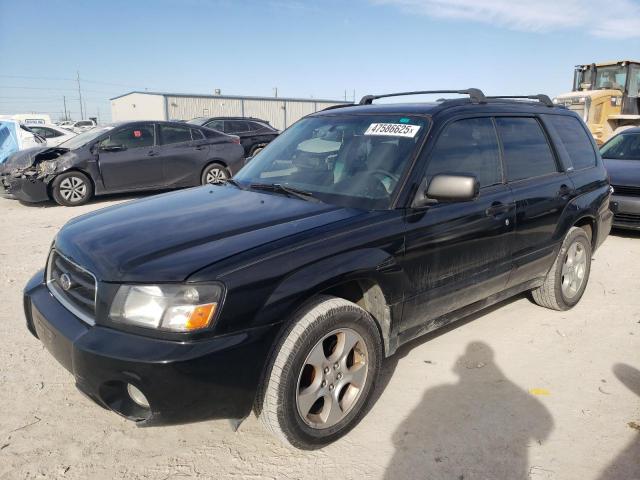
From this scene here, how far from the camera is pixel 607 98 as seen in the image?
572 inches

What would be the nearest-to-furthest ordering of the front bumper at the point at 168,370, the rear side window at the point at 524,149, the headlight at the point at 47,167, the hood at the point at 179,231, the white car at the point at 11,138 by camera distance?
1. the front bumper at the point at 168,370
2. the hood at the point at 179,231
3. the rear side window at the point at 524,149
4. the headlight at the point at 47,167
5. the white car at the point at 11,138

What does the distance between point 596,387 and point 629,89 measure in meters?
15.2

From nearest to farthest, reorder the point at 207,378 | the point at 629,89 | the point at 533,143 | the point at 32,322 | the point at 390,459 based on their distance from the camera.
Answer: the point at 207,378 → the point at 390,459 → the point at 32,322 → the point at 533,143 → the point at 629,89

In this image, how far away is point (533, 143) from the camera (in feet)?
12.9

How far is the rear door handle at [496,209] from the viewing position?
10.9 ft

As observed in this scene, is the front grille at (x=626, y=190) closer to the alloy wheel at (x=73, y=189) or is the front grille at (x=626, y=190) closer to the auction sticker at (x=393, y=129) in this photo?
the auction sticker at (x=393, y=129)

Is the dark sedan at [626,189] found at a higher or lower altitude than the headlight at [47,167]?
lower

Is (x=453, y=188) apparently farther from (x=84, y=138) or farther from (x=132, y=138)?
(x=84, y=138)

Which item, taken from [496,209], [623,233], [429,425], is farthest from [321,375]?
[623,233]

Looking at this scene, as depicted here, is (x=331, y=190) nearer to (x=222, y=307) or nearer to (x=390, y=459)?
(x=222, y=307)

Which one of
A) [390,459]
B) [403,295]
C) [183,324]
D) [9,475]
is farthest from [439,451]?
[9,475]

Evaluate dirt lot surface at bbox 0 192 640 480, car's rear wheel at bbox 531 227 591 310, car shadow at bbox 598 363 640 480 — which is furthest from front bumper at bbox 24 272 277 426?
car's rear wheel at bbox 531 227 591 310

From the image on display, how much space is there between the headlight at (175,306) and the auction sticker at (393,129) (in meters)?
1.65

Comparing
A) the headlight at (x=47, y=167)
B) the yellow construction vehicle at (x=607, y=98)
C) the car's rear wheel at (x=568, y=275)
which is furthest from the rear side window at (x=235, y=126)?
the car's rear wheel at (x=568, y=275)
